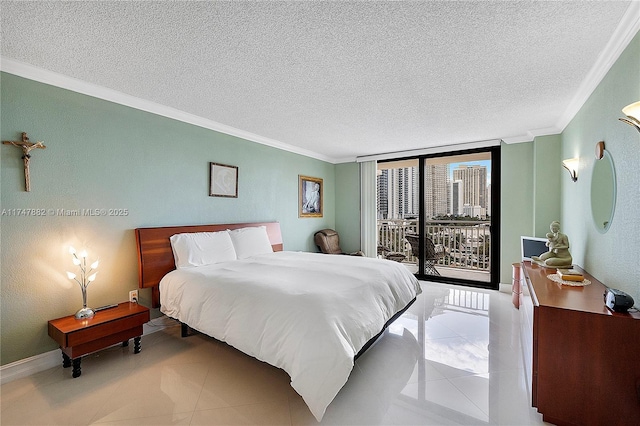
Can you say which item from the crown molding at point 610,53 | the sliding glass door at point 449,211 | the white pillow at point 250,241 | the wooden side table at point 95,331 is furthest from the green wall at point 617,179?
the wooden side table at point 95,331

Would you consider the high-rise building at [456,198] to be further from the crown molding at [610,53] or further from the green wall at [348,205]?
the crown molding at [610,53]

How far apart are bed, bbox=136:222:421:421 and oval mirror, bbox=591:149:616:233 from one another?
1.68 meters

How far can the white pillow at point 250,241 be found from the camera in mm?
3619

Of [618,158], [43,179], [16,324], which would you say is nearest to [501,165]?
[618,158]

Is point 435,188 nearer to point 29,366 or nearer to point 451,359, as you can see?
point 451,359

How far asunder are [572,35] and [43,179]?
4.13 m

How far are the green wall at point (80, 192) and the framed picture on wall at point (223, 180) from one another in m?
0.09

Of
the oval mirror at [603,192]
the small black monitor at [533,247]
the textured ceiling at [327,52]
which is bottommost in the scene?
the small black monitor at [533,247]

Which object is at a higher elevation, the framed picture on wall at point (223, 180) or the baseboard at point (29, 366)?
the framed picture on wall at point (223, 180)

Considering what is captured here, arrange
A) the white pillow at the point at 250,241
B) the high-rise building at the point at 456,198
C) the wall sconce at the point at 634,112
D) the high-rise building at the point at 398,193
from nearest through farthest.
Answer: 1. the wall sconce at the point at 634,112
2. the white pillow at the point at 250,241
3. the high-rise building at the point at 456,198
4. the high-rise building at the point at 398,193

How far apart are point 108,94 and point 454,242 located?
5901 millimetres

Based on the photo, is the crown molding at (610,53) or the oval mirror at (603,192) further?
the oval mirror at (603,192)

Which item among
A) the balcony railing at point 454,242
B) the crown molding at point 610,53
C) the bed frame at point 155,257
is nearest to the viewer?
the crown molding at point 610,53

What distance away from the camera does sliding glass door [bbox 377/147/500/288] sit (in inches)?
189
